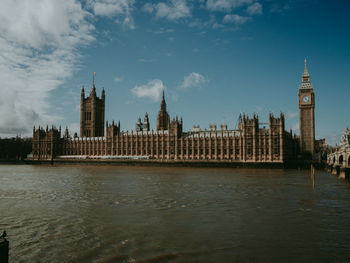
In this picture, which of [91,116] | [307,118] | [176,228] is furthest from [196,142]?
[176,228]

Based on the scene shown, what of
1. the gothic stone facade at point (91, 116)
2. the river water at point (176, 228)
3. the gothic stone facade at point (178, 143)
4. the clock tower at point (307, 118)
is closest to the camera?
the river water at point (176, 228)

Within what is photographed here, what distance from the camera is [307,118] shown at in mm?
Result: 102062

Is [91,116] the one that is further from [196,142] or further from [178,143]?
[196,142]

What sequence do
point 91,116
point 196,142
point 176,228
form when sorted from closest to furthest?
point 176,228 < point 196,142 < point 91,116

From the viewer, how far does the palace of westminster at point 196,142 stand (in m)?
87.9

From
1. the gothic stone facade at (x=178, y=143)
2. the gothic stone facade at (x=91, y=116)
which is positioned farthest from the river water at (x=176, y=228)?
the gothic stone facade at (x=91, y=116)

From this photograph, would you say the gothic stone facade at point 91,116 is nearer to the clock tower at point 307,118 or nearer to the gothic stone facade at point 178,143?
the gothic stone facade at point 178,143

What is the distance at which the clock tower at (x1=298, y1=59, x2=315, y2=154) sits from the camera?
100 meters

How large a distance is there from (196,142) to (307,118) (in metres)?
40.9

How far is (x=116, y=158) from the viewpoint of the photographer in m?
107

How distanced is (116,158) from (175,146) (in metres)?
23.2

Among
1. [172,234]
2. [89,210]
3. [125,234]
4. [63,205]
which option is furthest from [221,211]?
[63,205]

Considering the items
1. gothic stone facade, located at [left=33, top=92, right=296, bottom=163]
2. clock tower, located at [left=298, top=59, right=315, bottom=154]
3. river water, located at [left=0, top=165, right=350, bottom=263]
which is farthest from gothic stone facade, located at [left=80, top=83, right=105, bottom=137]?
river water, located at [left=0, top=165, right=350, bottom=263]

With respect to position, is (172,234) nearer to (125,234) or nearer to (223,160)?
(125,234)
